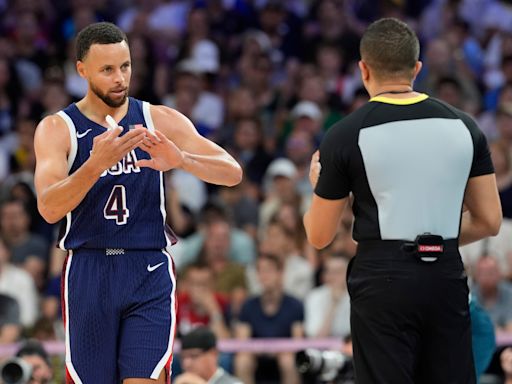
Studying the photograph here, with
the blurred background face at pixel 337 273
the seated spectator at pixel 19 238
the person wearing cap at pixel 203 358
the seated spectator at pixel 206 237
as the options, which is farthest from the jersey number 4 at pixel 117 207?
the seated spectator at pixel 19 238

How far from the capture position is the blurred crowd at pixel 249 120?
11.6 metres

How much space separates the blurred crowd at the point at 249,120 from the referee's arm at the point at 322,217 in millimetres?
3623

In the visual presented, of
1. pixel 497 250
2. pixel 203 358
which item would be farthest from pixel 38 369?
pixel 497 250

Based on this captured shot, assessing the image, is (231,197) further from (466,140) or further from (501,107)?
(466,140)

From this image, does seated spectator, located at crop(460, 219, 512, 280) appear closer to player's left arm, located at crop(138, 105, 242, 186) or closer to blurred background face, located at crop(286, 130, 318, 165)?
blurred background face, located at crop(286, 130, 318, 165)

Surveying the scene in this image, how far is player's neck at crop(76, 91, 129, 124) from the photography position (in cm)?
627

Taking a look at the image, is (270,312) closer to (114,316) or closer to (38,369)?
(38,369)

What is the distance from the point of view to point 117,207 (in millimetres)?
6133

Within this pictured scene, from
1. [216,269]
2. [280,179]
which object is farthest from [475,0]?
[216,269]

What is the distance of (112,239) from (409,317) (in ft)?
5.13

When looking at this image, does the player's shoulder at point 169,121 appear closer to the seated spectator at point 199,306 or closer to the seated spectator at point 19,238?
the seated spectator at point 199,306

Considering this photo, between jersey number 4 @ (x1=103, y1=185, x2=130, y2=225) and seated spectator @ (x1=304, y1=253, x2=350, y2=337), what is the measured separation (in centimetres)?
559

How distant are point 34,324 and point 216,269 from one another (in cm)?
201

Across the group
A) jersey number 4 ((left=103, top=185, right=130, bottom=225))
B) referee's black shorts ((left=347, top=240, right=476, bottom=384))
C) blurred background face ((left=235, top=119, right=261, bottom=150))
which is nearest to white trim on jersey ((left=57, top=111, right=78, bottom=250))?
jersey number 4 ((left=103, top=185, right=130, bottom=225))
